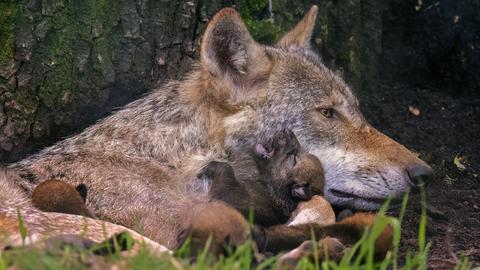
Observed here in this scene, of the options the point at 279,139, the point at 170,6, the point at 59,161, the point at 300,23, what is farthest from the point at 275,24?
the point at 59,161

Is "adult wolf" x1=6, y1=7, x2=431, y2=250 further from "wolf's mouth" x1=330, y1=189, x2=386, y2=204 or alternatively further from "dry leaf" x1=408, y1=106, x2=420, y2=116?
"dry leaf" x1=408, y1=106, x2=420, y2=116

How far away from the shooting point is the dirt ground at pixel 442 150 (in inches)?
271

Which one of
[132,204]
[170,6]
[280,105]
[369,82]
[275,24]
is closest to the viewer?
[132,204]

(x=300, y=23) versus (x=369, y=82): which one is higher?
(x=300, y=23)

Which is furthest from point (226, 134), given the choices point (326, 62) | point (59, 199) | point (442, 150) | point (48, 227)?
point (442, 150)

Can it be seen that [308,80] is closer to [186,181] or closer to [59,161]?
[186,181]

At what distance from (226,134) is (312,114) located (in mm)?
671

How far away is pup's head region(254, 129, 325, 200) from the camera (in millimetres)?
6285

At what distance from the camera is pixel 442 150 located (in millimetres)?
8320

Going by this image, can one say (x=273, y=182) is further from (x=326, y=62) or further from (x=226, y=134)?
(x=326, y=62)

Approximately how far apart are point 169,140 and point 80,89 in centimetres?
94

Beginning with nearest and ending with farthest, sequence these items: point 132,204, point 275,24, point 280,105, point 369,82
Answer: point 132,204 < point 280,105 < point 275,24 < point 369,82

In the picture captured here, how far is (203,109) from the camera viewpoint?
6.75 meters

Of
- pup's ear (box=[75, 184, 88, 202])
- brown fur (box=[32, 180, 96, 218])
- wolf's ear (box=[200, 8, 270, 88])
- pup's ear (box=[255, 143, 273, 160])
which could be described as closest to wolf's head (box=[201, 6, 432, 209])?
wolf's ear (box=[200, 8, 270, 88])
